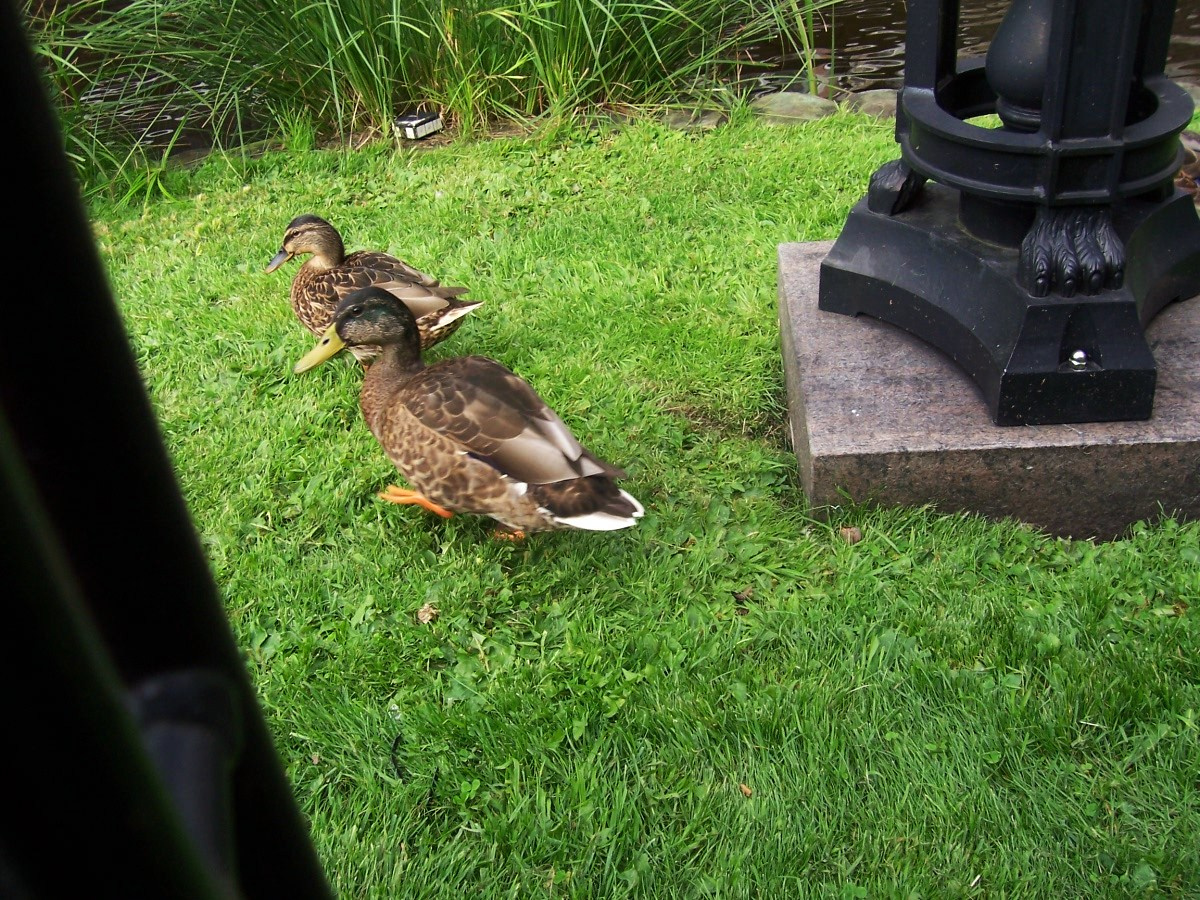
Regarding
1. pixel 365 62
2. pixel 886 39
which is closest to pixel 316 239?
pixel 365 62

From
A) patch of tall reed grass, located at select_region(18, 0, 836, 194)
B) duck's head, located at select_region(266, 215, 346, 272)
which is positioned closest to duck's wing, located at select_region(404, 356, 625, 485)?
duck's head, located at select_region(266, 215, 346, 272)

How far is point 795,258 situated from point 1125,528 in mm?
1604

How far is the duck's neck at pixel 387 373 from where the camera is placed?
3674 millimetres

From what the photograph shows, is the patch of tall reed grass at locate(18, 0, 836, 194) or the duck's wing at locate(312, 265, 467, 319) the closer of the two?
the duck's wing at locate(312, 265, 467, 319)

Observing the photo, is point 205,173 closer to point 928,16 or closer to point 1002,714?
point 928,16

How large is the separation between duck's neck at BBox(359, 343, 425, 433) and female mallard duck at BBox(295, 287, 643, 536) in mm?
112

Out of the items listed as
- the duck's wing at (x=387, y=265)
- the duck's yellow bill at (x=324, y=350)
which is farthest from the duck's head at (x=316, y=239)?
the duck's yellow bill at (x=324, y=350)

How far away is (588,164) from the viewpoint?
20.0 ft

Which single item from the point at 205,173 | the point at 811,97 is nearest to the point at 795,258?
the point at 811,97

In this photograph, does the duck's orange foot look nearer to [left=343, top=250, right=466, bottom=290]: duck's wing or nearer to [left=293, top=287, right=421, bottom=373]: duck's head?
[left=293, top=287, right=421, bottom=373]: duck's head

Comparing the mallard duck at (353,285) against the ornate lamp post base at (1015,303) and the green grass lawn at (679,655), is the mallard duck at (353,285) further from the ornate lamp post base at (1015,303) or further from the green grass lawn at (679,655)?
the ornate lamp post base at (1015,303)

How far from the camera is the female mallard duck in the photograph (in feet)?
10.1

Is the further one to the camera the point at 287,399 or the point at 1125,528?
the point at 287,399

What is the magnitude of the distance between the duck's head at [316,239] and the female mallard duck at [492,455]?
1475 millimetres
